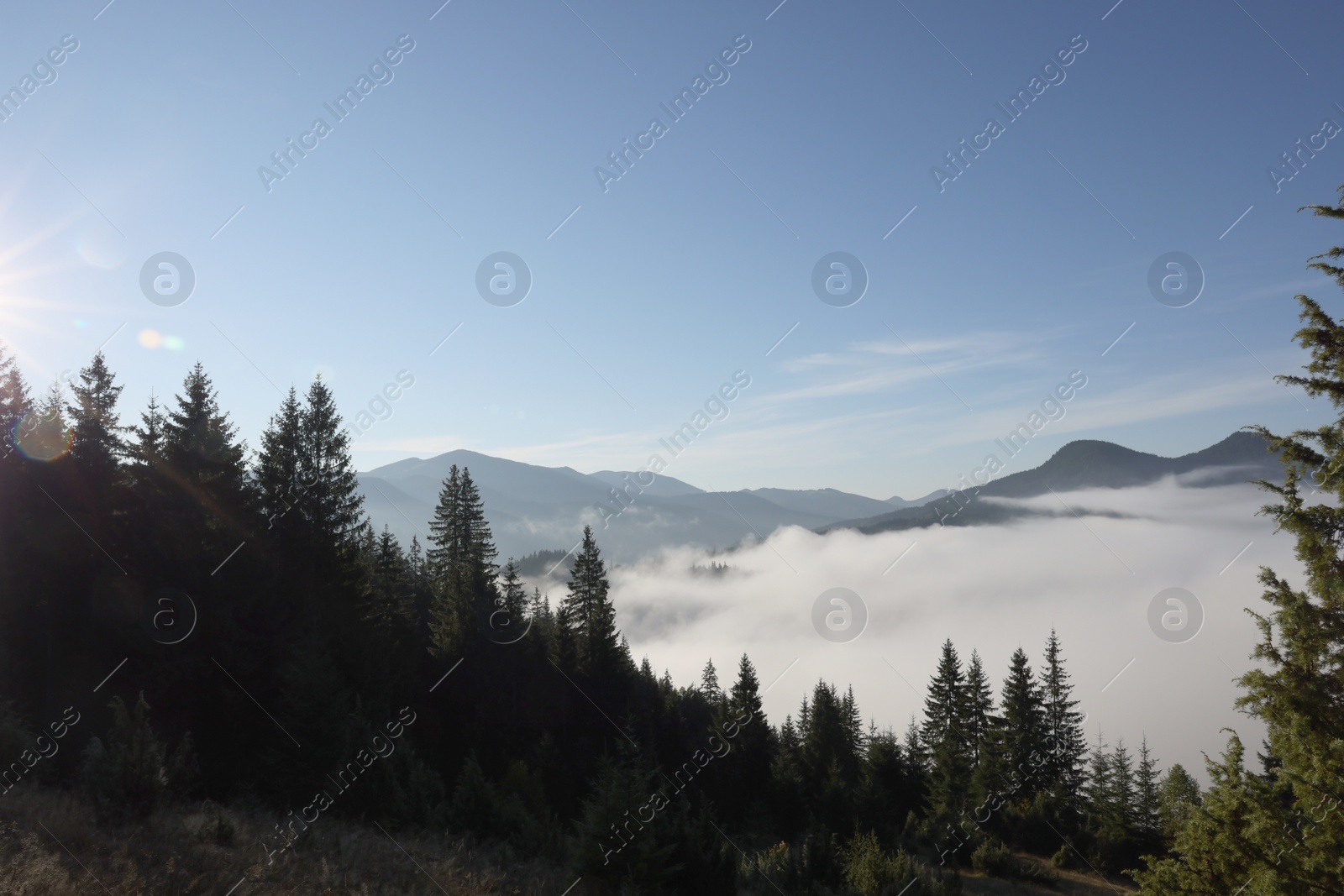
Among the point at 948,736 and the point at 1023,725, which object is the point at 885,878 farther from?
the point at 1023,725

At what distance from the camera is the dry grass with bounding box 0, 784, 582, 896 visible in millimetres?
10625

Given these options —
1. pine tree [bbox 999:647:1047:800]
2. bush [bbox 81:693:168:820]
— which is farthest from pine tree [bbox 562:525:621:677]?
pine tree [bbox 999:647:1047:800]

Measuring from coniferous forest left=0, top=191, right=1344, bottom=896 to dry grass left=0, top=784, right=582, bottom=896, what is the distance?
0.15 m

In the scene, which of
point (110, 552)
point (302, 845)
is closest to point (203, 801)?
point (302, 845)

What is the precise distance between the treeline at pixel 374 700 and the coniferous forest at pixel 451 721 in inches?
4.8

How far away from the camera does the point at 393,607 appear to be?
4197 cm

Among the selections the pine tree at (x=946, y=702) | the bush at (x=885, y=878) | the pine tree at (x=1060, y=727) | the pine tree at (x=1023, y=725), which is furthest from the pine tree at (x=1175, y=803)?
the pine tree at (x=1060, y=727)

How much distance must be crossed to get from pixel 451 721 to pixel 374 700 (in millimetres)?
10588

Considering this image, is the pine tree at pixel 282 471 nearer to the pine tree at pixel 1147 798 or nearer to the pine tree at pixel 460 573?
the pine tree at pixel 460 573

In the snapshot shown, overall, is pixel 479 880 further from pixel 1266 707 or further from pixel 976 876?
pixel 976 876

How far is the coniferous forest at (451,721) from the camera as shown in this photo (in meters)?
11.4

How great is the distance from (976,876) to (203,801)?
115ft

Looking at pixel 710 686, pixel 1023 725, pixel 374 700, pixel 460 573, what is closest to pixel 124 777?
pixel 374 700

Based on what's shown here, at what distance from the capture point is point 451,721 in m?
38.8
